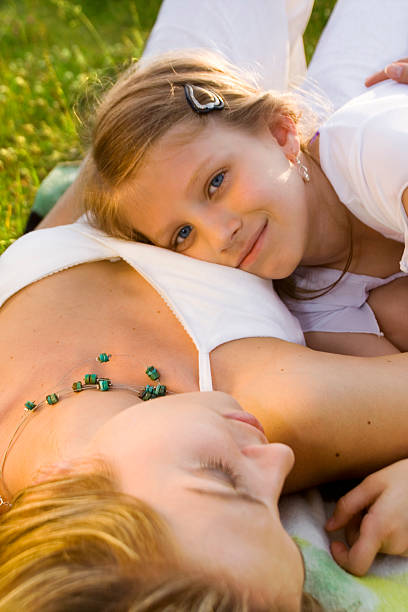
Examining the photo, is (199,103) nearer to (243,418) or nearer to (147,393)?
(147,393)

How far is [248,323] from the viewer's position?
1.71 m

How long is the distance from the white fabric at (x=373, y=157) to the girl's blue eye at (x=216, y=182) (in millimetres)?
361

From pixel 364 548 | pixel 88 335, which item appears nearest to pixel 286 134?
pixel 88 335

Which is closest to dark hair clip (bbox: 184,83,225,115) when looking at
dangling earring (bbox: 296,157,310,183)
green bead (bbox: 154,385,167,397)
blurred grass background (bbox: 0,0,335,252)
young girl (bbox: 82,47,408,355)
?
young girl (bbox: 82,47,408,355)

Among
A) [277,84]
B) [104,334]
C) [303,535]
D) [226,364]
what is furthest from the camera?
[277,84]

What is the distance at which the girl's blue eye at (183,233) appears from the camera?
1.91 metres

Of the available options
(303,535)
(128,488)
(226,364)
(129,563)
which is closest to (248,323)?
(226,364)

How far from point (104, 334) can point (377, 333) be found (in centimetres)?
84

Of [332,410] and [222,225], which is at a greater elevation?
[222,225]

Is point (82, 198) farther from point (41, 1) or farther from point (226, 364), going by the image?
point (41, 1)

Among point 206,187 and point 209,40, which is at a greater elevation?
point 209,40

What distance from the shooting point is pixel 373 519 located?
4.44 ft

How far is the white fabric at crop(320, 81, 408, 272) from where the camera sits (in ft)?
5.75

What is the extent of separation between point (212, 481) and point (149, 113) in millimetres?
1139
